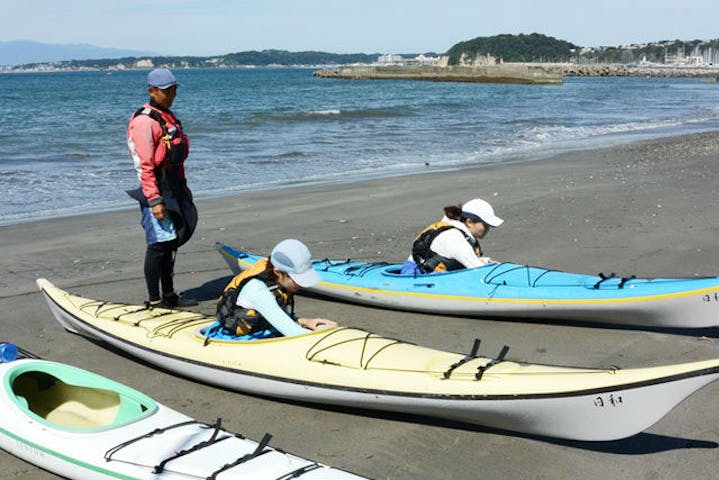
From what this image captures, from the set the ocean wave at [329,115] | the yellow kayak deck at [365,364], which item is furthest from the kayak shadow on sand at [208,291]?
the ocean wave at [329,115]

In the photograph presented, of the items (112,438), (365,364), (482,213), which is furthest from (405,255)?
(112,438)

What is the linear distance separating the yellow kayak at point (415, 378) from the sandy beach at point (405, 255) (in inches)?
7.3

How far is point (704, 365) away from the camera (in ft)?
11.6

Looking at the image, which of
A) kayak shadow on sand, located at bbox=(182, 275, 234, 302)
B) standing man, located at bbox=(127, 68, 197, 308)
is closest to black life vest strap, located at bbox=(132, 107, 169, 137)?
standing man, located at bbox=(127, 68, 197, 308)

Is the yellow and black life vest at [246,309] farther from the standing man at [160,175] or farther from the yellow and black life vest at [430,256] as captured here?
the yellow and black life vest at [430,256]

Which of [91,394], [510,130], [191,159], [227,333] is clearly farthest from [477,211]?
[510,130]

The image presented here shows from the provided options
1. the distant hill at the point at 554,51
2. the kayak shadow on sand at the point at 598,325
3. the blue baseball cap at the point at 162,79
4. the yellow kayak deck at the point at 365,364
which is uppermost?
the distant hill at the point at 554,51

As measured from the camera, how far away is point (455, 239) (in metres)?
6.44

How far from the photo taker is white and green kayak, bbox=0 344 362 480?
3496mm

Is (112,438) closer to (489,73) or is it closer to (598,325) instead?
(598,325)

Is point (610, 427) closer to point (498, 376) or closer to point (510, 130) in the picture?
point (498, 376)

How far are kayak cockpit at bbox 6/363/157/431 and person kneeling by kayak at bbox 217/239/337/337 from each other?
910 mm

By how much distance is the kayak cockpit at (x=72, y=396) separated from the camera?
173 inches

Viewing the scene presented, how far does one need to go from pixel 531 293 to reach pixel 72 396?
3.52 metres
